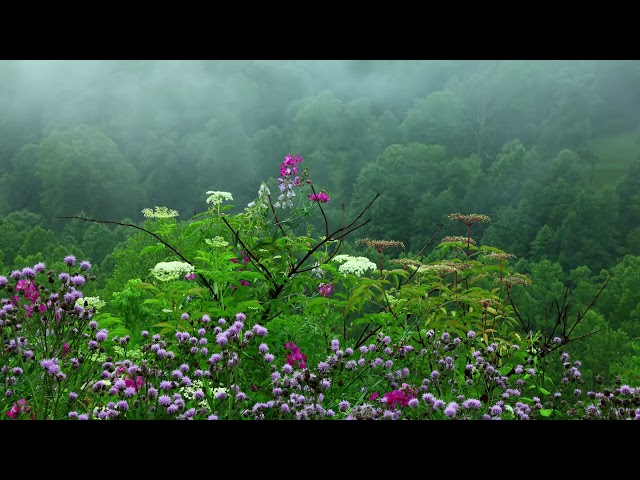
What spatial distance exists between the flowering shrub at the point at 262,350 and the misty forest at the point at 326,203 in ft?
0.06

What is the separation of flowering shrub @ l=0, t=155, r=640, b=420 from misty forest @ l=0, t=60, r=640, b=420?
0.02 m

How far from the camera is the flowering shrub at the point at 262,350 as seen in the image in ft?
7.32

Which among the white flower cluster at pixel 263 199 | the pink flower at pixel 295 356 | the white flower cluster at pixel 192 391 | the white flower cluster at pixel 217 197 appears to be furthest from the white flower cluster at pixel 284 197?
the white flower cluster at pixel 192 391

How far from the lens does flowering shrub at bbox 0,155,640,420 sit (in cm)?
223

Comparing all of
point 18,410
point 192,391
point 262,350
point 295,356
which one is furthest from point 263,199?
point 18,410

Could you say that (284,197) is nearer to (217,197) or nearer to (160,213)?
(217,197)

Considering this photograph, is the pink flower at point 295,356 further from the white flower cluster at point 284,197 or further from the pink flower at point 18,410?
the white flower cluster at point 284,197

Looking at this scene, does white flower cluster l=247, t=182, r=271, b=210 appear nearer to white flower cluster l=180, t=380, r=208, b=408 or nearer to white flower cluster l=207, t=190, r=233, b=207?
white flower cluster l=207, t=190, r=233, b=207

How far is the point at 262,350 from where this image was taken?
2508 millimetres

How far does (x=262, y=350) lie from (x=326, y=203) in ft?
39.2
